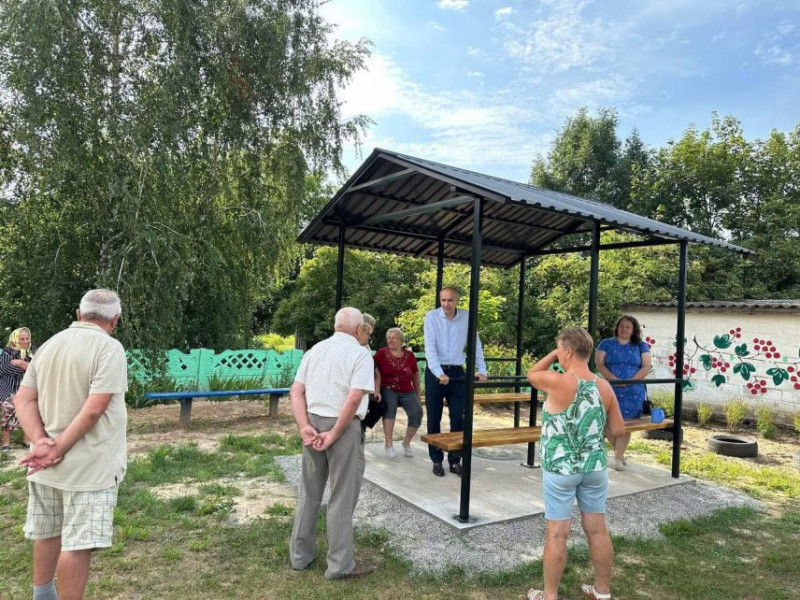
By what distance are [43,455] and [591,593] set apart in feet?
9.23

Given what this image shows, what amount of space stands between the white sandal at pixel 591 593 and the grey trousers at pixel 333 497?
1.30 metres

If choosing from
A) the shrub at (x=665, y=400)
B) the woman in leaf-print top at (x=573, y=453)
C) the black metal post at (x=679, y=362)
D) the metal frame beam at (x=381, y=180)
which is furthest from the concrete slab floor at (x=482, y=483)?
the shrub at (x=665, y=400)

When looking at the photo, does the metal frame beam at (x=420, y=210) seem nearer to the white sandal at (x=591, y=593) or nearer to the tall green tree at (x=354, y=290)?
the white sandal at (x=591, y=593)

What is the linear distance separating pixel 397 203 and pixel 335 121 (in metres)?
7.85

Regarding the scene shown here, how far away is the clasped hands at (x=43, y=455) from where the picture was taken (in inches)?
90.1

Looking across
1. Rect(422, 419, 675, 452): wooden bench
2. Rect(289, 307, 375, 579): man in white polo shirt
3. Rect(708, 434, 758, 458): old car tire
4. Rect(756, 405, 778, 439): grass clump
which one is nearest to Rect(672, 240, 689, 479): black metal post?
Rect(422, 419, 675, 452): wooden bench

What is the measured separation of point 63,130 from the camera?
7.97m

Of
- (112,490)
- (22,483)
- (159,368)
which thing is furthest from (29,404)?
(159,368)

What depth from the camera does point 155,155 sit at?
885 centimetres

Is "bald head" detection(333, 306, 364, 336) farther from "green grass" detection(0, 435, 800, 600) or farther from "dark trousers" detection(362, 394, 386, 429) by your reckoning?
"dark trousers" detection(362, 394, 386, 429)

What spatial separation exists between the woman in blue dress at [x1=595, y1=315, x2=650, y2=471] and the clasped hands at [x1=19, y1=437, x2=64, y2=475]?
4.62m

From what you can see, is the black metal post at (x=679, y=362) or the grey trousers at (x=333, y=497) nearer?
the grey trousers at (x=333, y=497)

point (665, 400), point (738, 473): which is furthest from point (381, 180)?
point (665, 400)

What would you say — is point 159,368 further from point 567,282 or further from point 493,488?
point 567,282
